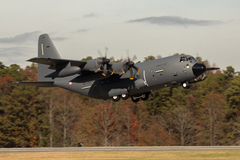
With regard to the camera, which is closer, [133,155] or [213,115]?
[133,155]

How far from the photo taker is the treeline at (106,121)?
2205 inches

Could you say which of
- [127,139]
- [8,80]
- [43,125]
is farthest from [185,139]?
[8,80]

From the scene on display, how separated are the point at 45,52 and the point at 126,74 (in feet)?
33.5

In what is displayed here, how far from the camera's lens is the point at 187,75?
82.7ft

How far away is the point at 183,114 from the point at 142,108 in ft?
Answer: 33.5

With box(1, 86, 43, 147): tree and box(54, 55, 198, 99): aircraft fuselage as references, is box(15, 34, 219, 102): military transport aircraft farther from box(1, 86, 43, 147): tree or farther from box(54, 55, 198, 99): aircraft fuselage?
box(1, 86, 43, 147): tree

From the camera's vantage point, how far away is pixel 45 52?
33.1m

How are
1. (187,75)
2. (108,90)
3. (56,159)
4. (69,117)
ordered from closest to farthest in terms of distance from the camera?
(187,75), (108,90), (56,159), (69,117)

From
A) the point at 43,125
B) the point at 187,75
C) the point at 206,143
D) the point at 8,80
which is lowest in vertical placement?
the point at 206,143

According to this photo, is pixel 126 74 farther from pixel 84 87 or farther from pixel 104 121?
pixel 104 121

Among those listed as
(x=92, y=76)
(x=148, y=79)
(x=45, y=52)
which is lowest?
(x=148, y=79)

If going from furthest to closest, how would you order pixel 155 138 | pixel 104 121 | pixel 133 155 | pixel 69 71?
1. pixel 104 121
2. pixel 155 138
3. pixel 133 155
4. pixel 69 71

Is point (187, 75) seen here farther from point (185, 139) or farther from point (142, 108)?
point (142, 108)

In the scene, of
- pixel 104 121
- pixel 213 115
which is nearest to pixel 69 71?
pixel 104 121
